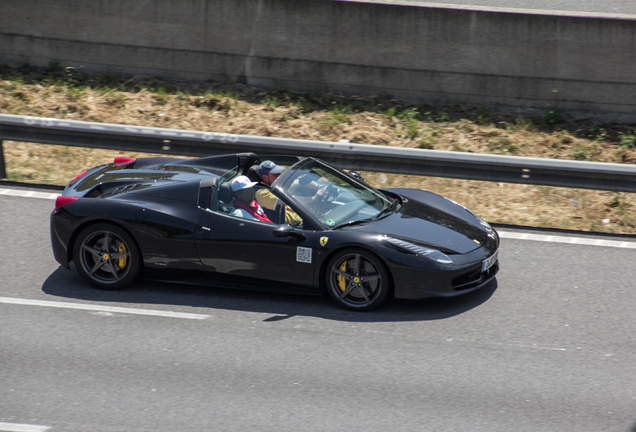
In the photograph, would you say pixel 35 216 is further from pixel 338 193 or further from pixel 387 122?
pixel 387 122

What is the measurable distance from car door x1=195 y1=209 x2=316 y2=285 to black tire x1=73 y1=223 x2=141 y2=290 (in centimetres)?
72

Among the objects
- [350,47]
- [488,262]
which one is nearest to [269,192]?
[488,262]

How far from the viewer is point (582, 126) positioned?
1126cm

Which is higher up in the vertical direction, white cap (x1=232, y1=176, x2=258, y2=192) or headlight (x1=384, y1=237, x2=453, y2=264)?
white cap (x1=232, y1=176, x2=258, y2=192)

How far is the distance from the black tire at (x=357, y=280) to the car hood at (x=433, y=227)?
0.95 ft

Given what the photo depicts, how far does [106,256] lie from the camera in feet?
22.7

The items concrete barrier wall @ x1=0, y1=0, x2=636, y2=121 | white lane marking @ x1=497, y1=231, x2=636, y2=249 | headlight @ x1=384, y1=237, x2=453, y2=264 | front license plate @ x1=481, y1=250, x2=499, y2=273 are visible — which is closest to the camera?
headlight @ x1=384, y1=237, x2=453, y2=264

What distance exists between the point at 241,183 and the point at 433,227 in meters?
1.85

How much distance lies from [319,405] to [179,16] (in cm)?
877

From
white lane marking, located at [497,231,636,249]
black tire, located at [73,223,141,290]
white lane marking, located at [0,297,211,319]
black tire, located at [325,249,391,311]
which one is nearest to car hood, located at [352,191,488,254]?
black tire, located at [325,249,391,311]

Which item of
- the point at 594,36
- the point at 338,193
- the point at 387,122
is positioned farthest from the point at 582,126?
the point at 338,193

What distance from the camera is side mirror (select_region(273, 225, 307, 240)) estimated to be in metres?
6.41

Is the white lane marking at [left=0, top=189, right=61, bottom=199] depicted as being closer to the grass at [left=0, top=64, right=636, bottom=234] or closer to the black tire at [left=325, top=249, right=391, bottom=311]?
the grass at [left=0, top=64, right=636, bottom=234]

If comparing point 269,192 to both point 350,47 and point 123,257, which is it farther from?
point 350,47
